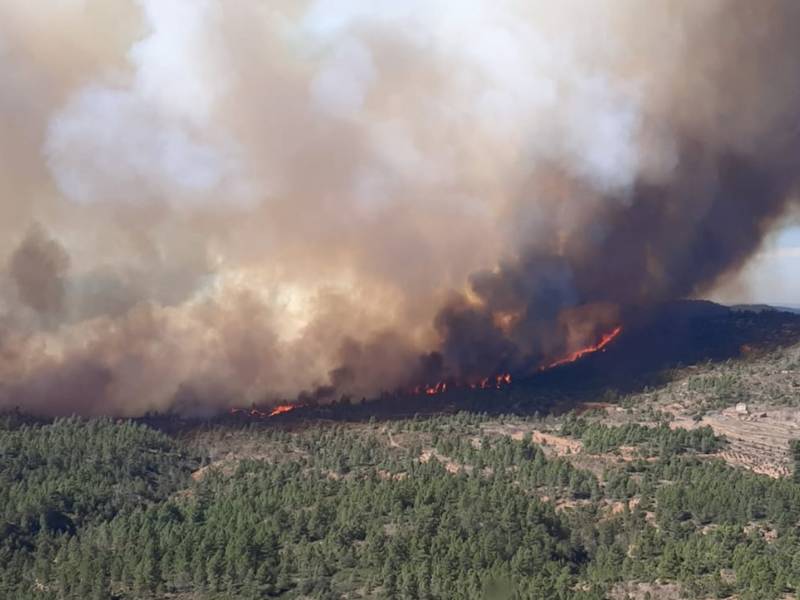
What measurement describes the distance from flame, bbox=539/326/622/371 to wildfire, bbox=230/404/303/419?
21856 millimetres

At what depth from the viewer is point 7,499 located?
62125 mm

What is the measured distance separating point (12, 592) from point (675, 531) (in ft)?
104

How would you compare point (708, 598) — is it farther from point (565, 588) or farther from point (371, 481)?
point (371, 481)

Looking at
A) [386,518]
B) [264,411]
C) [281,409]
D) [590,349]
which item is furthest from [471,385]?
[386,518]

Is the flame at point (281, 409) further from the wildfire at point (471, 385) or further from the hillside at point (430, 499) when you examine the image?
the wildfire at point (471, 385)

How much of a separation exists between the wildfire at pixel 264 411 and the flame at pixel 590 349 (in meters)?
21.9

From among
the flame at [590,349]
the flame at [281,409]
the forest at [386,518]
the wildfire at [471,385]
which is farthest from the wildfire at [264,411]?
the flame at [590,349]

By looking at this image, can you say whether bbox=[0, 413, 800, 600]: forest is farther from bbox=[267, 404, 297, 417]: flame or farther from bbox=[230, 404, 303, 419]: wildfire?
bbox=[267, 404, 297, 417]: flame

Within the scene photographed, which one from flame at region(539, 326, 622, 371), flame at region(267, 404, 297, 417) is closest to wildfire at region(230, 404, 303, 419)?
flame at region(267, 404, 297, 417)

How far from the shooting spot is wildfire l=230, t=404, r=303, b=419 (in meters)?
84.4

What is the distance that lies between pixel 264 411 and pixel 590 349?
98.6 ft

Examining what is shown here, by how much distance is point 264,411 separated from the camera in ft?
283

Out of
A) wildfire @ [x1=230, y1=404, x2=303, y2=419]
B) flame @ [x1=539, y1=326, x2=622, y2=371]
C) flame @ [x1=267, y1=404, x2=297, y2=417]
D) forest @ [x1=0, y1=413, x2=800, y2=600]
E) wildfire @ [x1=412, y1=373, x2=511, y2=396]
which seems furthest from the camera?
flame @ [x1=539, y1=326, x2=622, y2=371]

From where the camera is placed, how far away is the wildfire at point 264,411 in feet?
277
